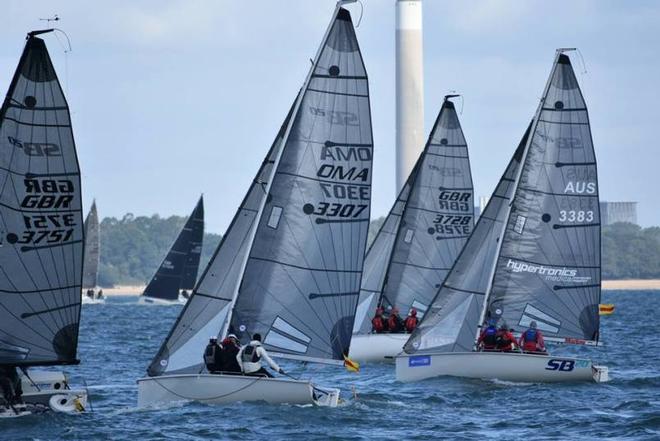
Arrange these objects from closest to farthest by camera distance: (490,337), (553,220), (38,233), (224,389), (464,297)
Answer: (38,233) < (224,389) < (490,337) < (464,297) < (553,220)

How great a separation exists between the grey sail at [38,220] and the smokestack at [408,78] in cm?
8247

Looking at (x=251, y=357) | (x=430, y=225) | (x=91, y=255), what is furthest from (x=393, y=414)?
(x=91, y=255)

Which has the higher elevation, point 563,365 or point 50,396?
point 563,365

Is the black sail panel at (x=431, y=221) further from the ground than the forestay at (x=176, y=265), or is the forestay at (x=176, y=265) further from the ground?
the forestay at (x=176, y=265)

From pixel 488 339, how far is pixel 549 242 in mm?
2922

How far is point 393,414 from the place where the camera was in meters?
25.2

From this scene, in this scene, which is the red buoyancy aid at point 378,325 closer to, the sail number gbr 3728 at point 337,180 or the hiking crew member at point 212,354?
the sail number gbr 3728 at point 337,180

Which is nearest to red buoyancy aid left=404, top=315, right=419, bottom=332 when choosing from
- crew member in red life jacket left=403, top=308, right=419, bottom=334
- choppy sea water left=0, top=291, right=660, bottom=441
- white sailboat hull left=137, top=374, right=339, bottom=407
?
crew member in red life jacket left=403, top=308, right=419, bottom=334

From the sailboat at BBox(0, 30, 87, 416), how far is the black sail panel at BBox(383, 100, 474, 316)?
55.3 feet

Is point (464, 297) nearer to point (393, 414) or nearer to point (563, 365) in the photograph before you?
point (563, 365)

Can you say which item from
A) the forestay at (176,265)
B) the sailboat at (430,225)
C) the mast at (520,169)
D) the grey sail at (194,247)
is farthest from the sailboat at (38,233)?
the forestay at (176,265)

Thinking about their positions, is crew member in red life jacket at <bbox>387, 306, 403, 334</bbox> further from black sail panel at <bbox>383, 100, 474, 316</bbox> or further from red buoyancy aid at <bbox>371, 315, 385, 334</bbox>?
black sail panel at <bbox>383, 100, 474, 316</bbox>

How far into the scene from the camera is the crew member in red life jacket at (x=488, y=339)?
2992 cm

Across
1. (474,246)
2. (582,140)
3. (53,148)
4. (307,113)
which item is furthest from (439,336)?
(53,148)
